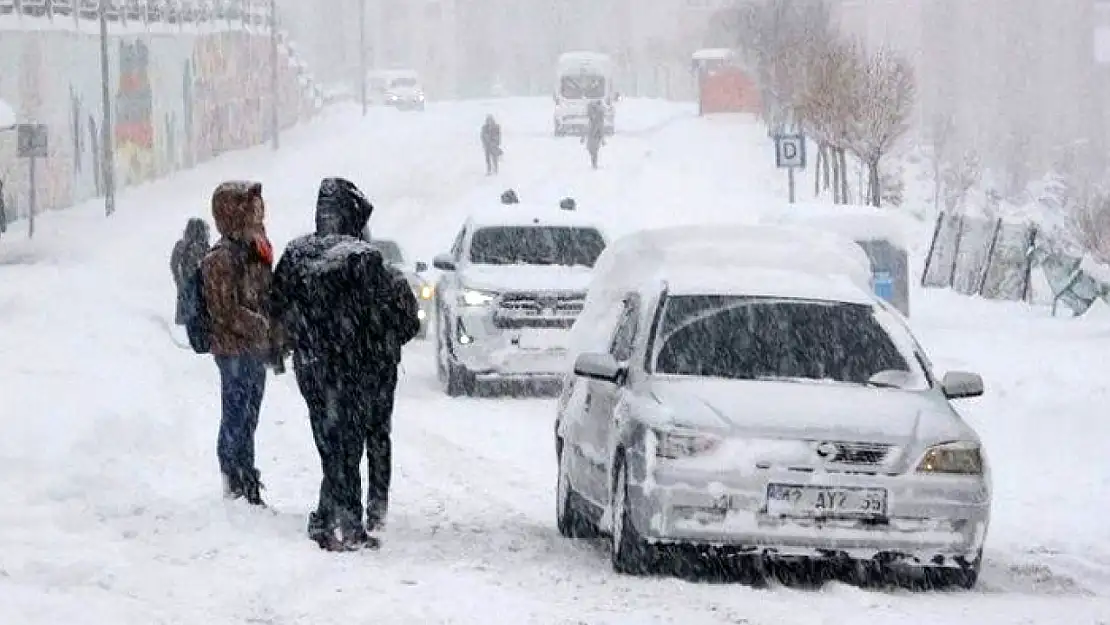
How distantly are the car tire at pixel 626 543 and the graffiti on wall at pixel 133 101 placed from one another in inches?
1532

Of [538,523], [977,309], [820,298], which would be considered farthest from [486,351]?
[977,309]

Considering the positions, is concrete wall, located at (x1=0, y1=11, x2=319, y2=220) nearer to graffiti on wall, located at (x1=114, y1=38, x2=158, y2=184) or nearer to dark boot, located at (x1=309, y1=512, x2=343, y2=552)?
graffiti on wall, located at (x1=114, y1=38, x2=158, y2=184)

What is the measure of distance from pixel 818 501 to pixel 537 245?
11746mm

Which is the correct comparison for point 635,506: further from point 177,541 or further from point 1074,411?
point 1074,411

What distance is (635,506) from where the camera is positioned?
9.40m

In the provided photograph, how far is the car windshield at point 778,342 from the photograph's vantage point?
10133 mm

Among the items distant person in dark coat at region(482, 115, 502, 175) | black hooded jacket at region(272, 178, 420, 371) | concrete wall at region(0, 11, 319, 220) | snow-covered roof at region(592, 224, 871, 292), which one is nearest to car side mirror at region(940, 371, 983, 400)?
snow-covered roof at region(592, 224, 871, 292)

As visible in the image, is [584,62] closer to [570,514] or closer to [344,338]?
[570,514]

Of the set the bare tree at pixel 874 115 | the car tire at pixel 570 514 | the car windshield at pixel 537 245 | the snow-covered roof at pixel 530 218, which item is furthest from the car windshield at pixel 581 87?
the car tire at pixel 570 514

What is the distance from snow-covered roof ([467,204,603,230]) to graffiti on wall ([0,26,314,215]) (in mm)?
27628

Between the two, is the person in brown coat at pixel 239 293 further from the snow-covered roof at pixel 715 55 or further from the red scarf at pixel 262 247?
the snow-covered roof at pixel 715 55

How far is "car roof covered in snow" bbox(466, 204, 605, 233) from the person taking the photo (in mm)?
20969

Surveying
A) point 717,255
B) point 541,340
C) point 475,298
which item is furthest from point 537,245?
point 717,255

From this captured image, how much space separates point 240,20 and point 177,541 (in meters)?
67.1
